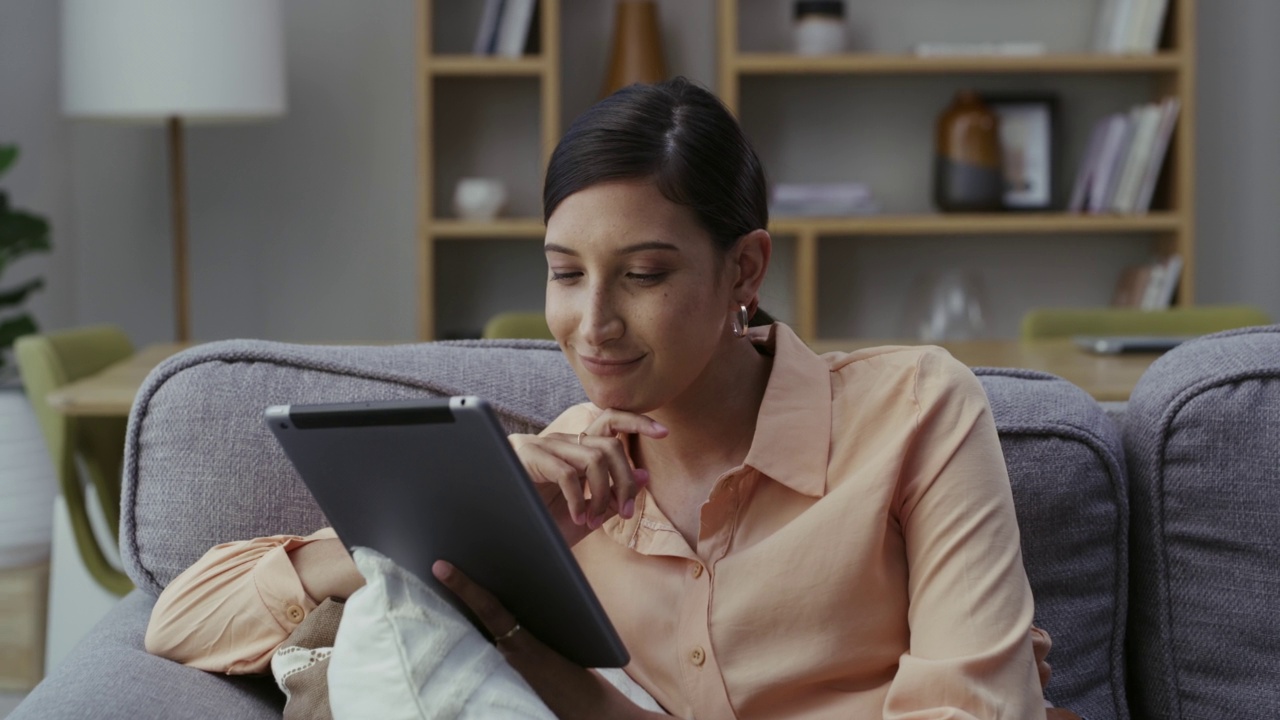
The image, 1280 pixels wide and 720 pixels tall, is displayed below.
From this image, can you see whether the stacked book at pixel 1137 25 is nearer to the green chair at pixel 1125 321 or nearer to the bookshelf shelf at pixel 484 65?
the green chair at pixel 1125 321

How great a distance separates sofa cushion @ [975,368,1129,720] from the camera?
134 cm

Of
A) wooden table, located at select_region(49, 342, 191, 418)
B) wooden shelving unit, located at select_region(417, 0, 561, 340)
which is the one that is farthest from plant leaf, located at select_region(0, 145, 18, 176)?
wooden shelving unit, located at select_region(417, 0, 561, 340)

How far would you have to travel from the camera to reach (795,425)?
118 centimetres

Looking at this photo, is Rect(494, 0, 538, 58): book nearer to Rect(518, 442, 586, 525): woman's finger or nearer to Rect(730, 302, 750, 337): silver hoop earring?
Rect(730, 302, 750, 337): silver hoop earring

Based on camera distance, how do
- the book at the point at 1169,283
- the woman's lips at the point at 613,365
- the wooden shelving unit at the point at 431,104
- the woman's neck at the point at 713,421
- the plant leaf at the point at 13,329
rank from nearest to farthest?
the woman's lips at the point at 613,365, the woman's neck at the point at 713,421, the plant leaf at the point at 13,329, the wooden shelving unit at the point at 431,104, the book at the point at 1169,283

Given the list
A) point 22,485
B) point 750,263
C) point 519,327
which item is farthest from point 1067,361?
point 22,485

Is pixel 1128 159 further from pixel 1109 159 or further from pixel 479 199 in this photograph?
pixel 479 199

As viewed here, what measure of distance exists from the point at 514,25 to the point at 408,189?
631mm

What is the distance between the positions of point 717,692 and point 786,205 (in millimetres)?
2661

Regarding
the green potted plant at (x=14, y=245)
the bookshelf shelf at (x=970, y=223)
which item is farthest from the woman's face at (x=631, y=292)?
the bookshelf shelf at (x=970, y=223)

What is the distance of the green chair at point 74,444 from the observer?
96.5 inches

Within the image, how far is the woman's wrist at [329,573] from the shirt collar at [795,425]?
36 centimetres

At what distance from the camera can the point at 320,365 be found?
1.42 meters

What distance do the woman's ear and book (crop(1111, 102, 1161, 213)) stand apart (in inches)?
110
